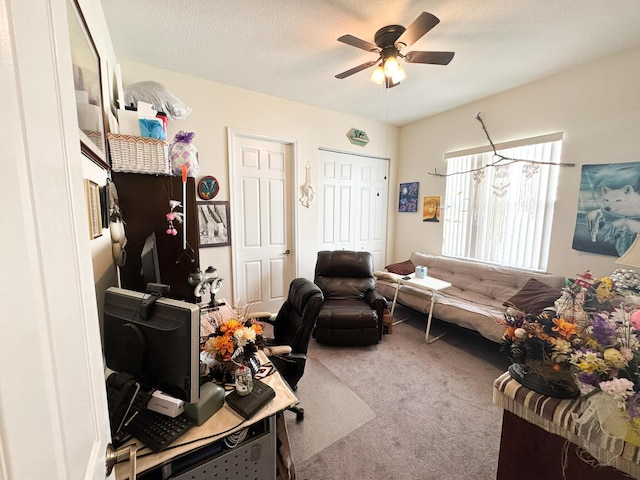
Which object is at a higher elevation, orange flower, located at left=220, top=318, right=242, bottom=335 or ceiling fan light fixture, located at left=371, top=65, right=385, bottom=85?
ceiling fan light fixture, located at left=371, top=65, right=385, bottom=85

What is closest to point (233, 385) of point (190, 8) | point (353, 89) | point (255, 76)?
point (190, 8)

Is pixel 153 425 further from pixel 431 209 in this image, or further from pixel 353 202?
pixel 431 209

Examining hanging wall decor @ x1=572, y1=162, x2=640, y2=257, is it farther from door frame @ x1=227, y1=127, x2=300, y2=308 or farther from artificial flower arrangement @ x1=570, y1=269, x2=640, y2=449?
door frame @ x1=227, y1=127, x2=300, y2=308

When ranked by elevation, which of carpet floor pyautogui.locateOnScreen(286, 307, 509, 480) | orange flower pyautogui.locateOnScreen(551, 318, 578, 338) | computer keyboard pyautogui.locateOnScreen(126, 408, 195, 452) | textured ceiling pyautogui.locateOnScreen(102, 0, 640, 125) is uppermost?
textured ceiling pyautogui.locateOnScreen(102, 0, 640, 125)

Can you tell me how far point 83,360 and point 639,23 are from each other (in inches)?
143

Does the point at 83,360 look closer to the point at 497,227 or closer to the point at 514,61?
the point at 514,61

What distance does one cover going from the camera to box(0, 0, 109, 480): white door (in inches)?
12.1

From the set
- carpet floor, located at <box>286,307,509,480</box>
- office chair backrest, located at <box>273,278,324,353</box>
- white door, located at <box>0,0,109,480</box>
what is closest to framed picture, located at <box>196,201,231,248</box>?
office chair backrest, located at <box>273,278,324,353</box>

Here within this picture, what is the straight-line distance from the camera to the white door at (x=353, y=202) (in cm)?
380

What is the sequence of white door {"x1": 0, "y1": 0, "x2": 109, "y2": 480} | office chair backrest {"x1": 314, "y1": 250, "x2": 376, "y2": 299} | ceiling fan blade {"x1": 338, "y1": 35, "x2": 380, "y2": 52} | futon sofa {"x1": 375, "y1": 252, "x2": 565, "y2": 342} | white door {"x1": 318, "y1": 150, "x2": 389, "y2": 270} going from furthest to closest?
white door {"x1": 318, "y1": 150, "x2": 389, "y2": 270} → office chair backrest {"x1": 314, "y1": 250, "x2": 376, "y2": 299} → futon sofa {"x1": 375, "y1": 252, "x2": 565, "y2": 342} → ceiling fan blade {"x1": 338, "y1": 35, "x2": 380, "y2": 52} → white door {"x1": 0, "y1": 0, "x2": 109, "y2": 480}

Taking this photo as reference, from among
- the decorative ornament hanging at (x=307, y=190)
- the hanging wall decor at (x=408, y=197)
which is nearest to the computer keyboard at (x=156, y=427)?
the decorative ornament hanging at (x=307, y=190)

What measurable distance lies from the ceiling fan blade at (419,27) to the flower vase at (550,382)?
188cm

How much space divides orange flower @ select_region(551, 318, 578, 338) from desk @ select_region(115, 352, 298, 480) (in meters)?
1.08

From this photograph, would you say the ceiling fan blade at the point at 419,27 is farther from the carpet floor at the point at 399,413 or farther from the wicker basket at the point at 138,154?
the carpet floor at the point at 399,413
